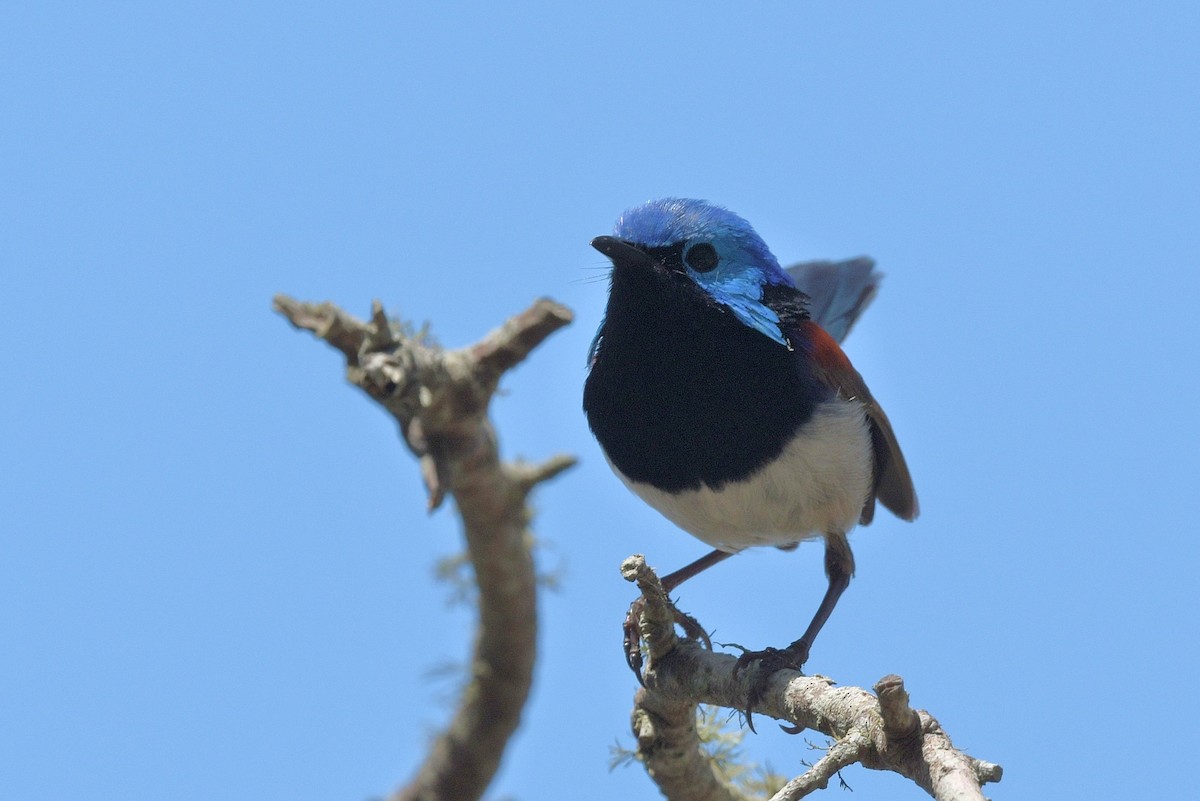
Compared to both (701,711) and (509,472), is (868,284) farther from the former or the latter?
(509,472)

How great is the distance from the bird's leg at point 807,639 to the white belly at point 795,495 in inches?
4.9

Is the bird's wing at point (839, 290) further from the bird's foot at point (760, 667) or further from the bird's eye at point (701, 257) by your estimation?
the bird's foot at point (760, 667)

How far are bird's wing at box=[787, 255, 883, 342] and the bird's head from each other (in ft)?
6.75

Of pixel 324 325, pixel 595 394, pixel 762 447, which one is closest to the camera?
pixel 324 325

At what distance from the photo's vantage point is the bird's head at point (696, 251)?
502cm

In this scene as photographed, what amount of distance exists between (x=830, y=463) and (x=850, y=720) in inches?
69.2

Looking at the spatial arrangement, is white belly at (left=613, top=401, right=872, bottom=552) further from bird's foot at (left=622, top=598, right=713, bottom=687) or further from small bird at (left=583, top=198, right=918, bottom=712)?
bird's foot at (left=622, top=598, right=713, bottom=687)

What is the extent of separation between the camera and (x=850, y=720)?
3.50m

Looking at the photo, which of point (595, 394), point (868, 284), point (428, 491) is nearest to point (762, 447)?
point (595, 394)

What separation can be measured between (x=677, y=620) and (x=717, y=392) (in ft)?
2.95

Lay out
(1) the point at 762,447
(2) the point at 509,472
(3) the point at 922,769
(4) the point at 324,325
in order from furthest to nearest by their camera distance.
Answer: (1) the point at 762,447, (2) the point at 509,472, (4) the point at 324,325, (3) the point at 922,769

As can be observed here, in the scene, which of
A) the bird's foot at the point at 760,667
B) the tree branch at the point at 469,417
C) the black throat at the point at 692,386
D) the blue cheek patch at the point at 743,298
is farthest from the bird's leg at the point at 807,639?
the blue cheek patch at the point at 743,298

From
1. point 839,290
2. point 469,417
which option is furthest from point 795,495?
point 839,290

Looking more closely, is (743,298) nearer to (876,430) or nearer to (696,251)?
(696,251)
